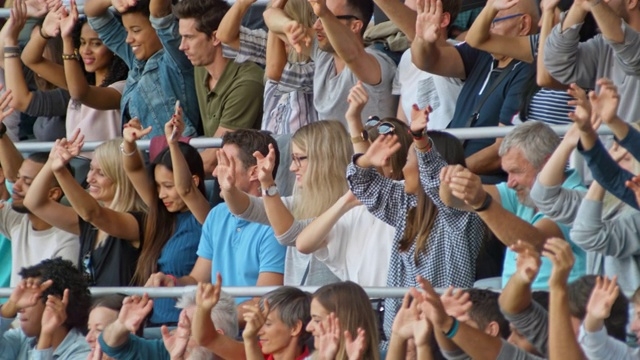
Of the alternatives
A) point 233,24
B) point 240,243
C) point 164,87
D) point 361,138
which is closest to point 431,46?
point 361,138

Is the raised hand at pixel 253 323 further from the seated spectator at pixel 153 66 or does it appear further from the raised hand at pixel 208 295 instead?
the seated spectator at pixel 153 66

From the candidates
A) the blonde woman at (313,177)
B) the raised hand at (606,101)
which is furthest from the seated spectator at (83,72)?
the raised hand at (606,101)

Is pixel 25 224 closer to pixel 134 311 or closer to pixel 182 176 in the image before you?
pixel 182 176

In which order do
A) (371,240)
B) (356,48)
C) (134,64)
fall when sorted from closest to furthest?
1. (371,240)
2. (356,48)
3. (134,64)

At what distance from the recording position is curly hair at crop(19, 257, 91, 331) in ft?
20.8

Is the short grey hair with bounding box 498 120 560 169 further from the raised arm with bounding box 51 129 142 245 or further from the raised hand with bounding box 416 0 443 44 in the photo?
the raised arm with bounding box 51 129 142 245

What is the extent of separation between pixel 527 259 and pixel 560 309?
273 mm

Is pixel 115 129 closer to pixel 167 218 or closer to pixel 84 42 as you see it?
pixel 84 42

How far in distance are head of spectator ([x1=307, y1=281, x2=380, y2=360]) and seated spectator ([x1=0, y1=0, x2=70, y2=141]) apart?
10.2 feet

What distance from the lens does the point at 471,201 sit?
16.4 feet

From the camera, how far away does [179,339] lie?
560 cm

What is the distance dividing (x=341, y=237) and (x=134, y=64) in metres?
2.24

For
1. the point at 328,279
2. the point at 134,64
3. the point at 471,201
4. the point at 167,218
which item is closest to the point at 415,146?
the point at 471,201

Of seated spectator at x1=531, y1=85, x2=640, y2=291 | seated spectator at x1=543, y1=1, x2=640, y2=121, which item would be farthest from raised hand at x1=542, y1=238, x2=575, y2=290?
seated spectator at x1=543, y1=1, x2=640, y2=121
